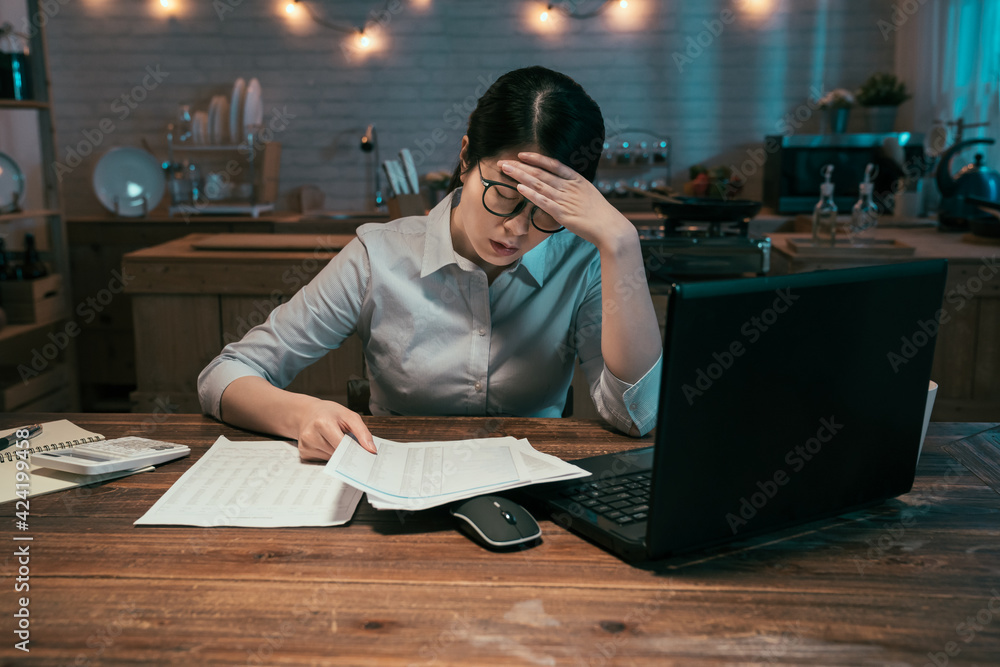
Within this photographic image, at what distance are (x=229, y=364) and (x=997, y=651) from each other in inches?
46.1

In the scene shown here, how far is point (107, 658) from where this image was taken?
2.21 ft

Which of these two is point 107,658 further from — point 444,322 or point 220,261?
point 220,261

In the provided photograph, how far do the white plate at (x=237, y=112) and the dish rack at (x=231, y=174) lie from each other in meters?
0.05

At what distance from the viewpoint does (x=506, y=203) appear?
1330 millimetres

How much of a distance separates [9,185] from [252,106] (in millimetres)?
1393

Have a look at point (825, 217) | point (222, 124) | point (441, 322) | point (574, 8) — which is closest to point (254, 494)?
point (441, 322)

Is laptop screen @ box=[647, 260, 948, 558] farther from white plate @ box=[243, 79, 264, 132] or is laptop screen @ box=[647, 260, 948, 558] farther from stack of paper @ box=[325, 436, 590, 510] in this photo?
white plate @ box=[243, 79, 264, 132]

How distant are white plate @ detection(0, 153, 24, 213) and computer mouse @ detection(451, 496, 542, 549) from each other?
126 inches

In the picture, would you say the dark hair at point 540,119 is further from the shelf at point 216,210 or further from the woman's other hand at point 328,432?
the shelf at point 216,210

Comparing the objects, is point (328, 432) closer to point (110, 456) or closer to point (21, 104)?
point (110, 456)

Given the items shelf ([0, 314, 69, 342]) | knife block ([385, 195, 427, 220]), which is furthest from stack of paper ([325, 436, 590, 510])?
shelf ([0, 314, 69, 342])

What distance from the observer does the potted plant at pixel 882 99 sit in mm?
4059

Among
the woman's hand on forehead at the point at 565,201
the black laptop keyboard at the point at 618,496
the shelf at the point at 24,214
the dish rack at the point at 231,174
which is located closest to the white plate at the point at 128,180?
the dish rack at the point at 231,174

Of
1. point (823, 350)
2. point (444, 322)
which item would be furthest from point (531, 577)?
point (444, 322)
